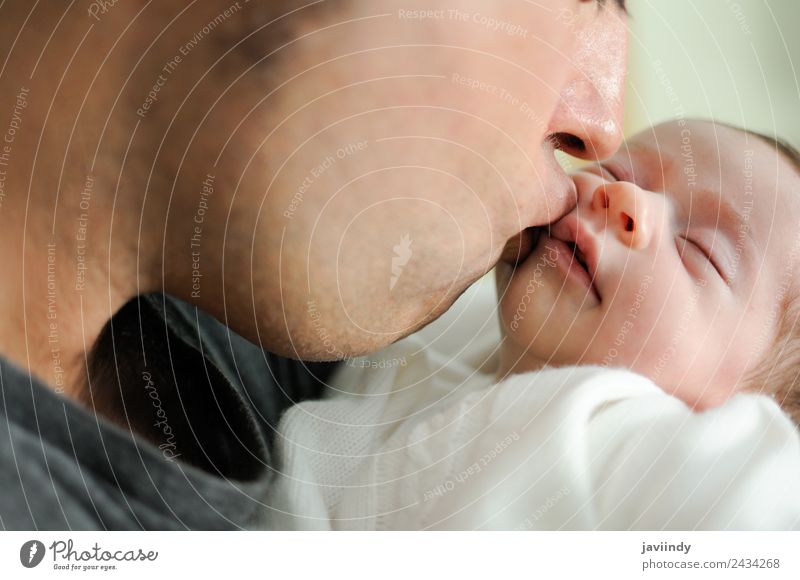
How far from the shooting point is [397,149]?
31cm

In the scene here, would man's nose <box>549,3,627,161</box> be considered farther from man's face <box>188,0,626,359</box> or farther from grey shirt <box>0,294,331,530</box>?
grey shirt <box>0,294,331,530</box>

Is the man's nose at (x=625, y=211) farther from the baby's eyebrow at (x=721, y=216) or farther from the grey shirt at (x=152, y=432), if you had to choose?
the grey shirt at (x=152, y=432)

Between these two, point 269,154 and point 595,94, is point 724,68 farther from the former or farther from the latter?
point 269,154

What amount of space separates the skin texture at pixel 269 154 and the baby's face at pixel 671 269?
0.17 feet

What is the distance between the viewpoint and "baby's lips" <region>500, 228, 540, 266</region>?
0.36m

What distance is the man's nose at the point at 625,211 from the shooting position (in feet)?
1.18

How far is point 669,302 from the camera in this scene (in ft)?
1.19

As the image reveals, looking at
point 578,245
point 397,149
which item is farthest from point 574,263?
point 397,149

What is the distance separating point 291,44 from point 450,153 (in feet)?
0.25

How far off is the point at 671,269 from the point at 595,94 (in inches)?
3.6

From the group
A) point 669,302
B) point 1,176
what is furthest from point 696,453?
point 1,176
